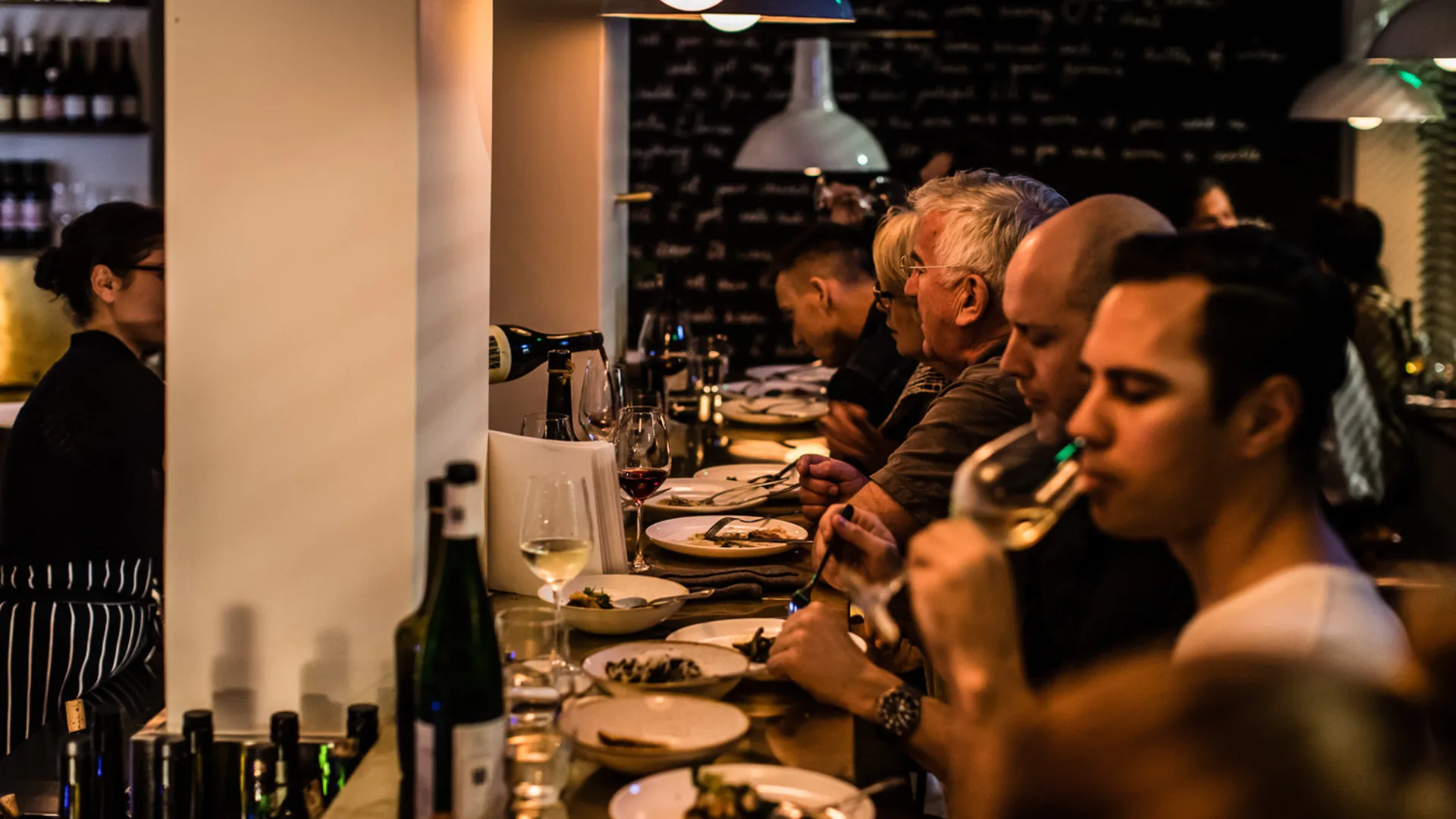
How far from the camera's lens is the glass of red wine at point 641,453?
7.91 feet

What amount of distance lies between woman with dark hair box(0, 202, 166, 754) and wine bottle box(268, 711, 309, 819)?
1800 millimetres

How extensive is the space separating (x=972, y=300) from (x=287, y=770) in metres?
1.51

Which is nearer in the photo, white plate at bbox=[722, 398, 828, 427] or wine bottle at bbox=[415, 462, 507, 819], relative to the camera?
wine bottle at bbox=[415, 462, 507, 819]

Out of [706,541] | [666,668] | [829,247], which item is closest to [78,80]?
[829,247]

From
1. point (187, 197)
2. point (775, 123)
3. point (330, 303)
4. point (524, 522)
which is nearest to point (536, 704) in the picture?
point (524, 522)

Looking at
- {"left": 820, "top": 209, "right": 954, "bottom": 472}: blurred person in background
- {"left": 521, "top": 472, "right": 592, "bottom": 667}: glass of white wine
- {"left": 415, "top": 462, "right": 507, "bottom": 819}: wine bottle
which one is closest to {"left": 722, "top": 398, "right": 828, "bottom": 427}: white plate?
{"left": 820, "top": 209, "right": 954, "bottom": 472}: blurred person in background

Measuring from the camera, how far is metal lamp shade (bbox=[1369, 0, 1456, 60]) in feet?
11.9

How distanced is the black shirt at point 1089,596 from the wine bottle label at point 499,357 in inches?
39.7

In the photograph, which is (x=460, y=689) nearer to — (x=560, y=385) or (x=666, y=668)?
(x=666, y=668)

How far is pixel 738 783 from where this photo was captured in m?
1.37

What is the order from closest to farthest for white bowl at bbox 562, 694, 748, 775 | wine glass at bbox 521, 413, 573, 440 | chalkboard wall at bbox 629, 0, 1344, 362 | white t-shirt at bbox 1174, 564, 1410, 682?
white t-shirt at bbox 1174, 564, 1410, 682
white bowl at bbox 562, 694, 748, 775
wine glass at bbox 521, 413, 573, 440
chalkboard wall at bbox 629, 0, 1344, 362

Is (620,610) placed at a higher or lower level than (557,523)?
lower

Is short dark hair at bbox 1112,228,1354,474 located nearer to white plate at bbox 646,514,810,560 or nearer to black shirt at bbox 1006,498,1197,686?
black shirt at bbox 1006,498,1197,686

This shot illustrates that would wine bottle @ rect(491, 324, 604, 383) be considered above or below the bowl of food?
above
